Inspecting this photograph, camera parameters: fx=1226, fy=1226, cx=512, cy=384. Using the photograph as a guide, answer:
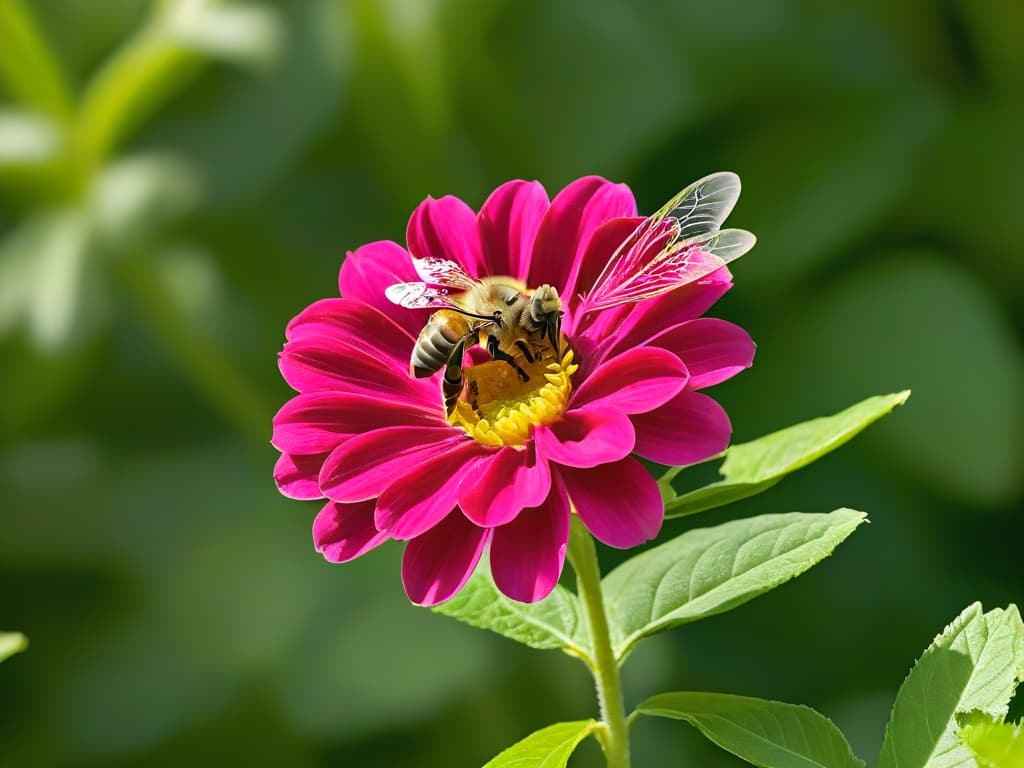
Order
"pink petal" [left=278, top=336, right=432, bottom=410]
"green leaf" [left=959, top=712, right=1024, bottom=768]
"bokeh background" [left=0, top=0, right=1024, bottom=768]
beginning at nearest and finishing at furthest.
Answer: "green leaf" [left=959, top=712, right=1024, bottom=768], "pink petal" [left=278, top=336, right=432, bottom=410], "bokeh background" [left=0, top=0, right=1024, bottom=768]

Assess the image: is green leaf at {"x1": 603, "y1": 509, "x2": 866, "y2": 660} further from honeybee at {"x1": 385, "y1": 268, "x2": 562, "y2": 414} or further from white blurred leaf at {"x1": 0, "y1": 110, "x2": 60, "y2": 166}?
white blurred leaf at {"x1": 0, "y1": 110, "x2": 60, "y2": 166}

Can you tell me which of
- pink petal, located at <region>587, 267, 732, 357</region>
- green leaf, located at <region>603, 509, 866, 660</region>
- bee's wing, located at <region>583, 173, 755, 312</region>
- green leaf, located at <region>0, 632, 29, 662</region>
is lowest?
green leaf, located at <region>603, 509, 866, 660</region>

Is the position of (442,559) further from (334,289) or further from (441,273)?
(334,289)

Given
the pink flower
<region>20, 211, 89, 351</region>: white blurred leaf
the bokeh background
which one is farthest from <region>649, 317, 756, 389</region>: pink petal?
<region>20, 211, 89, 351</region>: white blurred leaf

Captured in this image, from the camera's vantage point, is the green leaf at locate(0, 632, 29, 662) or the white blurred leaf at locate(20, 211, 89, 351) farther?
the white blurred leaf at locate(20, 211, 89, 351)

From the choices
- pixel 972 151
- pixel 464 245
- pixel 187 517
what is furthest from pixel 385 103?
pixel 464 245

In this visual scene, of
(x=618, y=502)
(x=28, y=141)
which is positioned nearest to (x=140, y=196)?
(x=28, y=141)

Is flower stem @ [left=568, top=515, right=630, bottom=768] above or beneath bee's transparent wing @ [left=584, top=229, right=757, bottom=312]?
beneath
